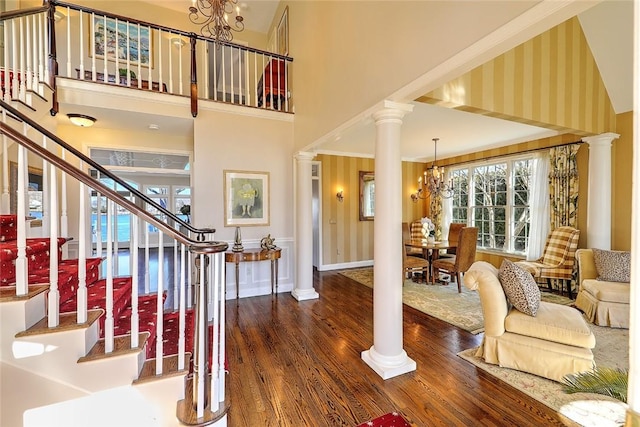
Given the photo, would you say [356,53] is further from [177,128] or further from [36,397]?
[36,397]

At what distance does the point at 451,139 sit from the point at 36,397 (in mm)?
5819

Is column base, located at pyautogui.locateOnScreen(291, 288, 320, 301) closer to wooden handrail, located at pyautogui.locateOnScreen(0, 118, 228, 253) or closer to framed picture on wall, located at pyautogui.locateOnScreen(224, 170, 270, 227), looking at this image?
framed picture on wall, located at pyautogui.locateOnScreen(224, 170, 270, 227)

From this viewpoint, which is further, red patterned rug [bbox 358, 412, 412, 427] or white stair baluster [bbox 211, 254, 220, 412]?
red patterned rug [bbox 358, 412, 412, 427]

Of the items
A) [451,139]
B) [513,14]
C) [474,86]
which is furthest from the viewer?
[451,139]

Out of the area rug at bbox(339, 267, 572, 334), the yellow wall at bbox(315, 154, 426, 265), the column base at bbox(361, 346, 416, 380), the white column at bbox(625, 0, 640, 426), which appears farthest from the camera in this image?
the yellow wall at bbox(315, 154, 426, 265)

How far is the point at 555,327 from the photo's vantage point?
2258 millimetres

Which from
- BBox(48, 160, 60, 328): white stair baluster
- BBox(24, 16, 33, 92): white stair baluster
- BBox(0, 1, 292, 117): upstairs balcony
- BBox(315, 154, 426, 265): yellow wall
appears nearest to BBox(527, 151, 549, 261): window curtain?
BBox(315, 154, 426, 265): yellow wall

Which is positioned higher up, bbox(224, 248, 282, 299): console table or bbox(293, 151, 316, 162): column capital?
bbox(293, 151, 316, 162): column capital

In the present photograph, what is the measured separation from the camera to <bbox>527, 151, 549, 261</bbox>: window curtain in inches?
191

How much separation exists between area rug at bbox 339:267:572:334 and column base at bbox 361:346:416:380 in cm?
116

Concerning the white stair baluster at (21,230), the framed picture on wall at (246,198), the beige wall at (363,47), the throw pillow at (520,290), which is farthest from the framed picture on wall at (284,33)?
the throw pillow at (520,290)

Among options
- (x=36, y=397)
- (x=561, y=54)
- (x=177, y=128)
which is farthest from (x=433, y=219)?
(x=36, y=397)

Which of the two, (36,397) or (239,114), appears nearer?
(36,397)

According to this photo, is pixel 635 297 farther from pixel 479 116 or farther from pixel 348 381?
pixel 479 116
